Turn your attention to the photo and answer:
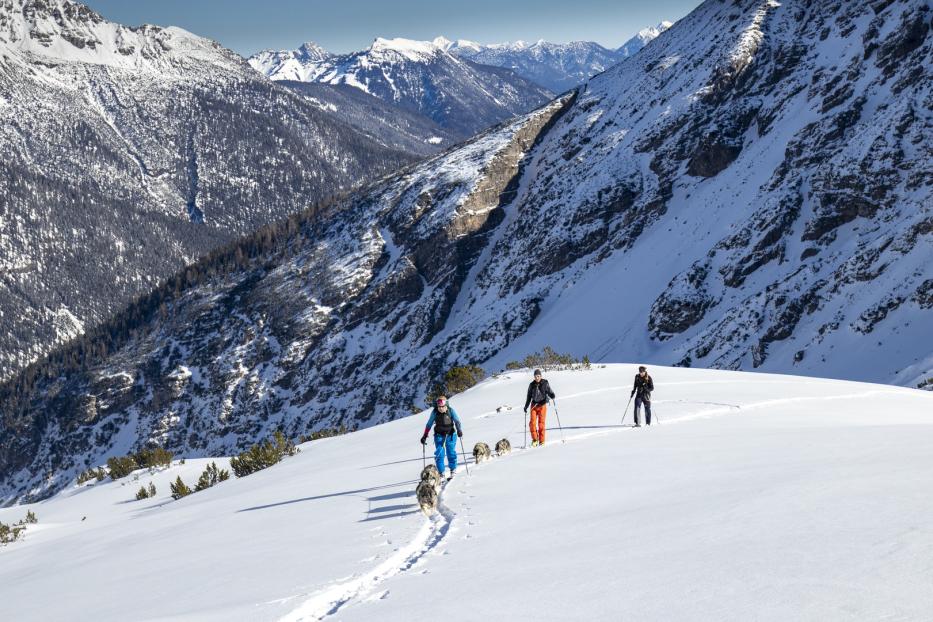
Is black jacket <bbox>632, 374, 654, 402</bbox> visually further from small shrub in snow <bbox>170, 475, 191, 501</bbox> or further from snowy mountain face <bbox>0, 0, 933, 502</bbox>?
snowy mountain face <bbox>0, 0, 933, 502</bbox>

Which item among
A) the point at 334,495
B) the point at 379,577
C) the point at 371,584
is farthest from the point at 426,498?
the point at 334,495

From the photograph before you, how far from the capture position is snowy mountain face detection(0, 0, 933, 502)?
48969 millimetres

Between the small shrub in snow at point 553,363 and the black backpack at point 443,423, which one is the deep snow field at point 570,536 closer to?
the black backpack at point 443,423

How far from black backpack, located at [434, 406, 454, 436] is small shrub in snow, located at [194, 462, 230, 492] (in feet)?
39.8

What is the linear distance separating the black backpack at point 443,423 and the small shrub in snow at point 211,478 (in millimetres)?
12120

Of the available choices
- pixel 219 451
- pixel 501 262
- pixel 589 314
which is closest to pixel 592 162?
pixel 501 262

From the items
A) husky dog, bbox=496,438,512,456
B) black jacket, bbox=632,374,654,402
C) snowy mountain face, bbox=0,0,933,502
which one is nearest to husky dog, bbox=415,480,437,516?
husky dog, bbox=496,438,512,456

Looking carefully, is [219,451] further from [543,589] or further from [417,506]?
[543,589]

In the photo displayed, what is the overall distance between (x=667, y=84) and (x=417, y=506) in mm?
93999

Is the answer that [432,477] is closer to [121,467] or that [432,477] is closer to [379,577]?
[379,577]

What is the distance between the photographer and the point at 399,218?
11012cm

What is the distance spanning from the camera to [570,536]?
852 centimetres

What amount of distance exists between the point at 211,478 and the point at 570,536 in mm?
19780

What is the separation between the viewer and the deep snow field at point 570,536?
18.9 feet
